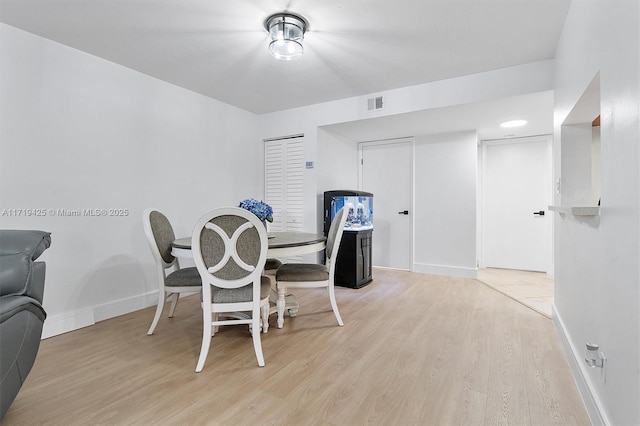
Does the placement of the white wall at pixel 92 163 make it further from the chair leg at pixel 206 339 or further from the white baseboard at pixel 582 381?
the white baseboard at pixel 582 381

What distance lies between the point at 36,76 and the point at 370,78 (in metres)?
2.93

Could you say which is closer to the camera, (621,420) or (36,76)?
(621,420)

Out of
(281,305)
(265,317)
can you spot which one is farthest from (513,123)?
(265,317)

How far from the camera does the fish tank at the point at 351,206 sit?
13.5 ft

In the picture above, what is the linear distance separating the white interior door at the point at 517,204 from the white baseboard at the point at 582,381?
2.87 m

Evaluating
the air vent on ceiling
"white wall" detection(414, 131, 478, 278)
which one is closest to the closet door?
the air vent on ceiling

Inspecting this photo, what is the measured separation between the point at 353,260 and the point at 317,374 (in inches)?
84.0

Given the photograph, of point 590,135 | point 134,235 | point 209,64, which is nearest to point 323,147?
point 209,64

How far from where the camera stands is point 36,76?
2484 millimetres

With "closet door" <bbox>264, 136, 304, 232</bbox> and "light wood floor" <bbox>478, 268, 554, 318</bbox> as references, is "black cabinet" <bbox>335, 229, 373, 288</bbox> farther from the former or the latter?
"light wood floor" <bbox>478, 268, 554, 318</bbox>

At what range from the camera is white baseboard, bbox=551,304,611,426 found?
1.38m

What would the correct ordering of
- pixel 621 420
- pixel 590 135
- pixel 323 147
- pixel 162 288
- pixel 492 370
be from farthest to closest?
pixel 323 147, pixel 162 288, pixel 590 135, pixel 492 370, pixel 621 420

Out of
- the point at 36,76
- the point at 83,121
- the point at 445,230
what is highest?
the point at 36,76

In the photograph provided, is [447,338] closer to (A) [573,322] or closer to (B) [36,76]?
(A) [573,322]
